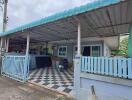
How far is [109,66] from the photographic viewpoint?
13.4 feet

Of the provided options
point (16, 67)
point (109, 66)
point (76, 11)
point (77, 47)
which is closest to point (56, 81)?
point (77, 47)

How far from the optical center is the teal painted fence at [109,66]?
12.2ft

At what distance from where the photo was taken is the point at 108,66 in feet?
13.4

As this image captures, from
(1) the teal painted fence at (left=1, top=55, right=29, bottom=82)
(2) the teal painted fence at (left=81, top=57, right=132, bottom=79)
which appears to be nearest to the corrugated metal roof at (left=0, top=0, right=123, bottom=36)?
(2) the teal painted fence at (left=81, top=57, right=132, bottom=79)

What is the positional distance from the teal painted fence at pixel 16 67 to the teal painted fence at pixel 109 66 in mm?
3872

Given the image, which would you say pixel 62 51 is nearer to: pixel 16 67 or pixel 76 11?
pixel 16 67

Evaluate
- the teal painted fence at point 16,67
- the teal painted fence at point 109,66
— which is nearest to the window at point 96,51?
the teal painted fence at point 16,67

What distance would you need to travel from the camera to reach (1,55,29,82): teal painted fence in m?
7.46

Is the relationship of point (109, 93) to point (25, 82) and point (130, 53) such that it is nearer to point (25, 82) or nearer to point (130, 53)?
point (130, 53)

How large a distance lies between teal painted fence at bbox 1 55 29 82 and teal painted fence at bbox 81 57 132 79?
152 inches

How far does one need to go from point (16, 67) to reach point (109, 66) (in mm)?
5801

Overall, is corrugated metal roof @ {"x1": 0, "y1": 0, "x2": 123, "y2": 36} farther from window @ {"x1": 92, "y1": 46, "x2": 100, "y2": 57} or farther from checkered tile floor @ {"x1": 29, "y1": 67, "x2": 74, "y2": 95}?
window @ {"x1": 92, "y1": 46, "x2": 100, "y2": 57}

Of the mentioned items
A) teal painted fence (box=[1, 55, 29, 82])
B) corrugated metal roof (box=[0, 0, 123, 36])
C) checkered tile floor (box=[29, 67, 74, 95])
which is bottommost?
checkered tile floor (box=[29, 67, 74, 95])

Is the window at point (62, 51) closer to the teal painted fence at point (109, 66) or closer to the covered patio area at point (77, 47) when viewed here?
the covered patio area at point (77, 47)
